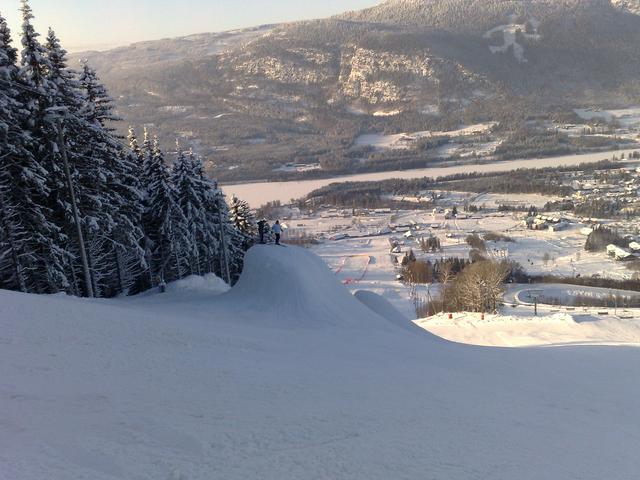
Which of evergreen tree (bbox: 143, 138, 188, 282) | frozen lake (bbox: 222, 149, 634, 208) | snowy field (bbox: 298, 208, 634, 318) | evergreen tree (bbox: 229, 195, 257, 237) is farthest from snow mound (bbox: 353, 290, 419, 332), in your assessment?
frozen lake (bbox: 222, 149, 634, 208)

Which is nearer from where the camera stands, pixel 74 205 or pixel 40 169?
pixel 40 169

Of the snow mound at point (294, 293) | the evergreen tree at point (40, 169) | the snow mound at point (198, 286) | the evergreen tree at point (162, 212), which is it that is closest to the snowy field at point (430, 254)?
the evergreen tree at point (162, 212)

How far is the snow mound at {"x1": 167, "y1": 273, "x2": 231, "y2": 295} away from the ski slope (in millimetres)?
6390

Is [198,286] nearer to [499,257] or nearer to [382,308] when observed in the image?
[382,308]

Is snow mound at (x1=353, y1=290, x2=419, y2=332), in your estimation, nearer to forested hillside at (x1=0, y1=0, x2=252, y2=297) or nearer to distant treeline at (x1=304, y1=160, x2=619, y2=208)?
forested hillside at (x1=0, y1=0, x2=252, y2=297)

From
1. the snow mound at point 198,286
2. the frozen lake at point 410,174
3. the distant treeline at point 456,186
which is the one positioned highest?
the snow mound at point 198,286

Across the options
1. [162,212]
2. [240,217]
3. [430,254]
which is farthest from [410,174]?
[162,212]

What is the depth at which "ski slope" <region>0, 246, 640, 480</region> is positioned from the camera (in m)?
5.39

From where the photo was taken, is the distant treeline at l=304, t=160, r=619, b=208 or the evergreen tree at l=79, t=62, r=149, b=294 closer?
the evergreen tree at l=79, t=62, r=149, b=294

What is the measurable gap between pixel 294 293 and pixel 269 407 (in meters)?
8.31

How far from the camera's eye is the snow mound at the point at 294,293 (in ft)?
47.7

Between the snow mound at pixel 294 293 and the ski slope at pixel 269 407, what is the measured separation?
1.37 m

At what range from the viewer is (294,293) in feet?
50.0

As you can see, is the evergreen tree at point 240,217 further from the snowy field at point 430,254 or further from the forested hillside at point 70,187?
the snowy field at point 430,254
